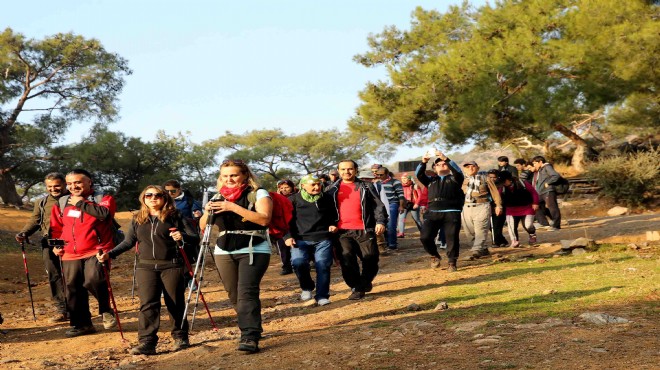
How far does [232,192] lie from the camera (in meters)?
6.68

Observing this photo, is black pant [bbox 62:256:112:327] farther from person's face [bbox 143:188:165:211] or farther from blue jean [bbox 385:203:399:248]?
blue jean [bbox 385:203:399:248]

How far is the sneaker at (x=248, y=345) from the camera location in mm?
6457

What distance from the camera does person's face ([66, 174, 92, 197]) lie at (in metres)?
8.19

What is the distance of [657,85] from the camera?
2458 centimetres

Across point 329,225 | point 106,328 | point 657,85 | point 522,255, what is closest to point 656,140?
point 657,85

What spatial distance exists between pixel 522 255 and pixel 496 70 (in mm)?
15978

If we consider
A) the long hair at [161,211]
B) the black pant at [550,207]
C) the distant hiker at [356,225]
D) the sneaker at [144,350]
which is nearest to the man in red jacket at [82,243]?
the long hair at [161,211]

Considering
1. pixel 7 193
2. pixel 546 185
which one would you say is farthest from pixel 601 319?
pixel 7 193

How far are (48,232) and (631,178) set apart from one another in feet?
65.9

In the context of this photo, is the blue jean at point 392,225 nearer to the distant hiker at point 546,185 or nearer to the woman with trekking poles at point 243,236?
the distant hiker at point 546,185

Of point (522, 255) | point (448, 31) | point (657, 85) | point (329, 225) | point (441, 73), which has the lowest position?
point (522, 255)

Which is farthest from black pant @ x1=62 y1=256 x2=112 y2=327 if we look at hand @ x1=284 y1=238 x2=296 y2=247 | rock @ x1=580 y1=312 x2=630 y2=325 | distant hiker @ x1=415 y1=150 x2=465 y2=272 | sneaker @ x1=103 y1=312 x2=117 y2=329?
rock @ x1=580 y1=312 x2=630 y2=325

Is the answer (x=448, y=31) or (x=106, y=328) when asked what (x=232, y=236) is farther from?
(x=448, y=31)

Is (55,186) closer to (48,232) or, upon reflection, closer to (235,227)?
(48,232)
